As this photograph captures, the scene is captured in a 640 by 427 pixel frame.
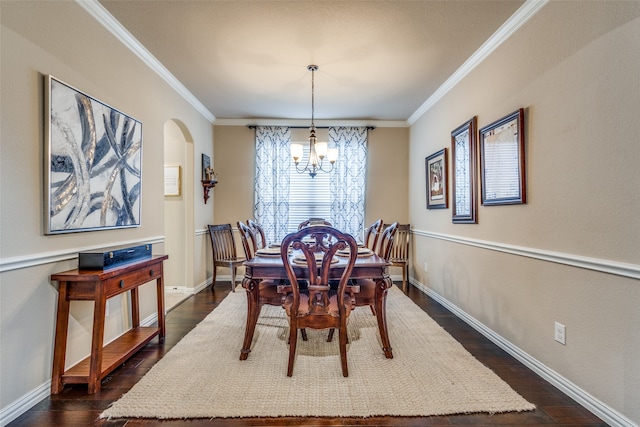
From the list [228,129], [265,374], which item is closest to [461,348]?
[265,374]

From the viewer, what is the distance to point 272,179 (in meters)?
4.94

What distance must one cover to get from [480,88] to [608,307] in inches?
83.8

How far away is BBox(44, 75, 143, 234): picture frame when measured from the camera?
1.85 metres

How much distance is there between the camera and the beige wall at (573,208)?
153cm

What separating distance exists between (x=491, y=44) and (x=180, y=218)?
13.7 ft

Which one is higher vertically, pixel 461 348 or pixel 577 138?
pixel 577 138

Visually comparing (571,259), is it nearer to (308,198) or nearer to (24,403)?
(24,403)

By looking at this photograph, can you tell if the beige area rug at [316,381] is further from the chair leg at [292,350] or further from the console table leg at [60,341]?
the console table leg at [60,341]

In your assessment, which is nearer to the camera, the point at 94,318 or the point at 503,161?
the point at 94,318

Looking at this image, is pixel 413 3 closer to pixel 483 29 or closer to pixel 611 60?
pixel 483 29

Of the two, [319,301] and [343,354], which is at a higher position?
[319,301]

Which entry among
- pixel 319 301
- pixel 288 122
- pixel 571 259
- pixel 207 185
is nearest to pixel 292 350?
pixel 319 301

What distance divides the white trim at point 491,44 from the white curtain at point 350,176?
126cm

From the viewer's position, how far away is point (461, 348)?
2447 millimetres
